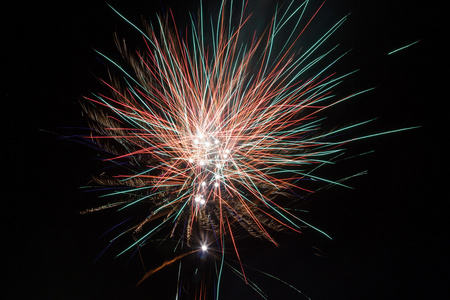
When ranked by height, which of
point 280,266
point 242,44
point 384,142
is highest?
point 242,44

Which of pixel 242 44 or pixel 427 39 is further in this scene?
pixel 242 44

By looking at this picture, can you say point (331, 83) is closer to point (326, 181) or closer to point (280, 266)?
point (326, 181)

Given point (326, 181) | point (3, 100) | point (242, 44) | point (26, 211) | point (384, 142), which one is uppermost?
point (242, 44)

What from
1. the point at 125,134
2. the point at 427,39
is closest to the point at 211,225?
the point at 125,134

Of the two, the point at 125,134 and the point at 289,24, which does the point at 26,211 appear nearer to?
the point at 125,134

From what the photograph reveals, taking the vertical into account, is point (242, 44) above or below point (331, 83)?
above

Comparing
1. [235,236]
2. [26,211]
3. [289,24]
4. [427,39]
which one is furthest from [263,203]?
[26,211]
